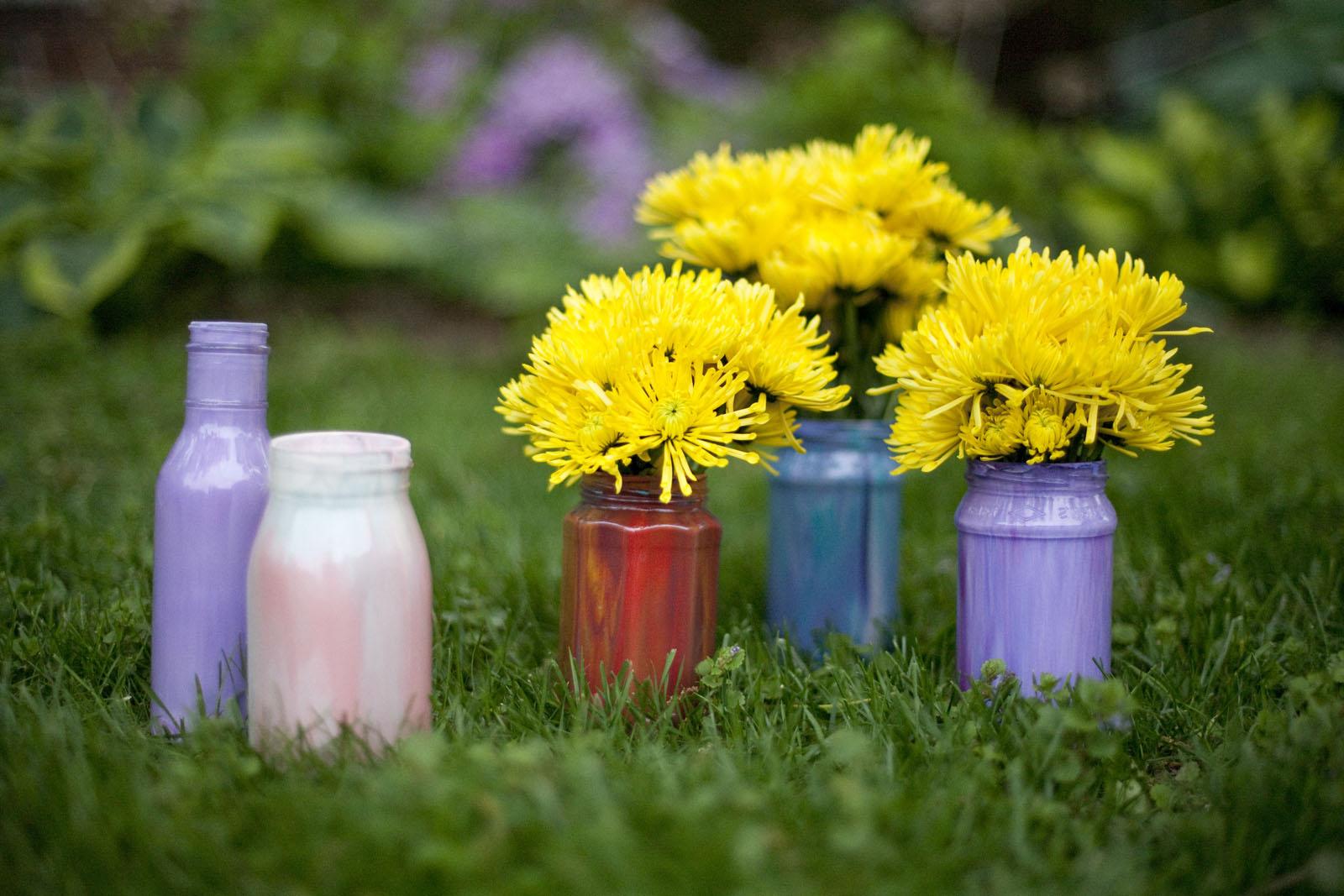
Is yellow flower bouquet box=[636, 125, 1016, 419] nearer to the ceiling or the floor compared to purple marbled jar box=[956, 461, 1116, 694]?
nearer to the ceiling

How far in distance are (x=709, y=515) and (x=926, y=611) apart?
0.65 meters

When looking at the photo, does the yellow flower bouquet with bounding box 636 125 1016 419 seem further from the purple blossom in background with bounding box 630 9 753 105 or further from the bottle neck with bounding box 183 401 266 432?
the purple blossom in background with bounding box 630 9 753 105

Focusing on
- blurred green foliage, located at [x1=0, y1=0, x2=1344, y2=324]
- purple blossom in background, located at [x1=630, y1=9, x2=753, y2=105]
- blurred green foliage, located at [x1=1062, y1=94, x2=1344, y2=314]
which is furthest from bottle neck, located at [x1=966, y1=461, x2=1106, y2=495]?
purple blossom in background, located at [x1=630, y1=9, x2=753, y2=105]

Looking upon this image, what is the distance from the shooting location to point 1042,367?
131 cm

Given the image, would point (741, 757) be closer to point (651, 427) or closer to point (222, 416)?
point (651, 427)

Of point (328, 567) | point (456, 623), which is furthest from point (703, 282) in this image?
point (456, 623)

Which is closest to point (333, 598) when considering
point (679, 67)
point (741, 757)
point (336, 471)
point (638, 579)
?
point (336, 471)

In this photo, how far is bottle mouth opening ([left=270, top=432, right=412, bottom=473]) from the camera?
1.19 m

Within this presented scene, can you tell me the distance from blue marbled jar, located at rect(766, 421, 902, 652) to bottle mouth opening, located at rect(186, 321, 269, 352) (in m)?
0.84

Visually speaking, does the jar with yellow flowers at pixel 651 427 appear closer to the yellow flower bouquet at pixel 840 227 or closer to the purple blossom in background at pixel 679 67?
the yellow flower bouquet at pixel 840 227

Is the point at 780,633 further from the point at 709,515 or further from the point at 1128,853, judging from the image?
the point at 1128,853

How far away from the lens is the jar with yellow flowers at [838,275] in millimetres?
1630

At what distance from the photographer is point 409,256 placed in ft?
15.4

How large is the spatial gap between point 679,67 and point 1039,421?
5.34 metres
